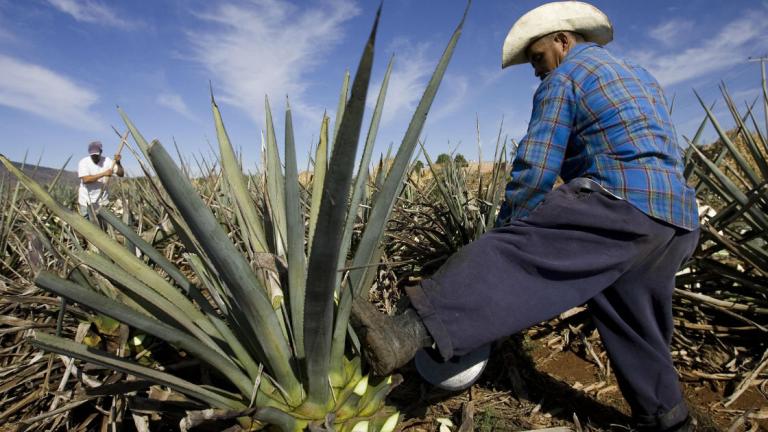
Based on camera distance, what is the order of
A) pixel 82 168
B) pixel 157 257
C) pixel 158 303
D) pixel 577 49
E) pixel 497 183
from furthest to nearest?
pixel 82 168 < pixel 497 183 < pixel 577 49 < pixel 157 257 < pixel 158 303

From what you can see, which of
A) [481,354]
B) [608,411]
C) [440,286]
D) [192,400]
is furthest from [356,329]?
[608,411]

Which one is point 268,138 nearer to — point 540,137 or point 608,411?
point 540,137

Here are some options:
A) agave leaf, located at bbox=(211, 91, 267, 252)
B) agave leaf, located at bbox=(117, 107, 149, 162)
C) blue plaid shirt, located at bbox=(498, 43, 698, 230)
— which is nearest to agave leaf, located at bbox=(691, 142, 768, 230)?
blue plaid shirt, located at bbox=(498, 43, 698, 230)

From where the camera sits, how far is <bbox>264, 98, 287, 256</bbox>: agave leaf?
1331mm

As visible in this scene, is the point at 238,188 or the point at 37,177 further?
the point at 37,177

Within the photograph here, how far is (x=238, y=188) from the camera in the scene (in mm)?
1283

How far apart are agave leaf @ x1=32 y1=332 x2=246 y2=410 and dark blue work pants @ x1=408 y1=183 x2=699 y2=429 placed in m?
0.58

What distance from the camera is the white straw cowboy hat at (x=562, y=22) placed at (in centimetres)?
169

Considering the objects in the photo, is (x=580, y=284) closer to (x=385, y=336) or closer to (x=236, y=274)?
(x=385, y=336)

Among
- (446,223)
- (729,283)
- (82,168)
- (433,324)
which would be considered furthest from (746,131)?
(82,168)

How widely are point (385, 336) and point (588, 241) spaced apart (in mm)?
691

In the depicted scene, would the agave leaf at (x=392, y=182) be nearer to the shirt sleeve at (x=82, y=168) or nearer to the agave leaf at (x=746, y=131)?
the agave leaf at (x=746, y=131)

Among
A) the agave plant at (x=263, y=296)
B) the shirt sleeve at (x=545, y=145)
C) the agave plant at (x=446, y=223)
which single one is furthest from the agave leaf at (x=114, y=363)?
the agave plant at (x=446, y=223)

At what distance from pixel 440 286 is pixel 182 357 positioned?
39.7 inches
